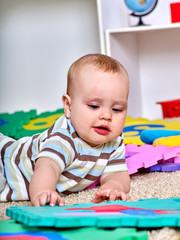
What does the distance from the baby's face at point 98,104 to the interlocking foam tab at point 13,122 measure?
0.83m

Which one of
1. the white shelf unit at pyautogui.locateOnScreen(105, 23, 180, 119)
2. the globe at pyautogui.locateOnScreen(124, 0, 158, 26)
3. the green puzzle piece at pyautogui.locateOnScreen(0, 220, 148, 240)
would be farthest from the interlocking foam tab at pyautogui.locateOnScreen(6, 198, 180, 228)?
the white shelf unit at pyautogui.locateOnScreen(105, 23, 180, 119)

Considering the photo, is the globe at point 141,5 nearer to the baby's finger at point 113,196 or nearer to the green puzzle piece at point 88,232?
the baby's finger at point 113,196

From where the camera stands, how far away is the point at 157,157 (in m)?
1.16

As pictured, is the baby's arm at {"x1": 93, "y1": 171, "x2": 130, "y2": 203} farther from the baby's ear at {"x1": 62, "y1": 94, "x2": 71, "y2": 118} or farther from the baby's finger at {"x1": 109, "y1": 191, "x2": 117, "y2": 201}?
the baby's ear at {"x1": 62, "y1": 94, "x2": 71, "y2": 118}

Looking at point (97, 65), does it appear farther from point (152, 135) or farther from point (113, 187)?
point (152, 135)

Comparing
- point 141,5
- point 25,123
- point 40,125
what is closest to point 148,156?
point 40,125

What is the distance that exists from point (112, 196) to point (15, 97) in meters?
1.75

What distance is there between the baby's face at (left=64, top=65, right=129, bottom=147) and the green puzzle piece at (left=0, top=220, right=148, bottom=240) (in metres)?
0.35

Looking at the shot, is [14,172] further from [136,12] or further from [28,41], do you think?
[28,41]

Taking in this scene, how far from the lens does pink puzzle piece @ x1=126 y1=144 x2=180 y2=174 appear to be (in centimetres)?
114

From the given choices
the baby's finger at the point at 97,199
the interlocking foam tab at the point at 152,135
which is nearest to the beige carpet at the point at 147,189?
the baby's finger at the point at 97,199

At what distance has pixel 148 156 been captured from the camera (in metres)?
1.18

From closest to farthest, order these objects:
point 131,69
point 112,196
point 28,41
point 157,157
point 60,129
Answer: point 112,196 → point 60,129 → point 157,157 → point 131,69 → point 28,41

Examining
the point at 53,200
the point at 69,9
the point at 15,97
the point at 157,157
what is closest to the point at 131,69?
the point at 69,9
